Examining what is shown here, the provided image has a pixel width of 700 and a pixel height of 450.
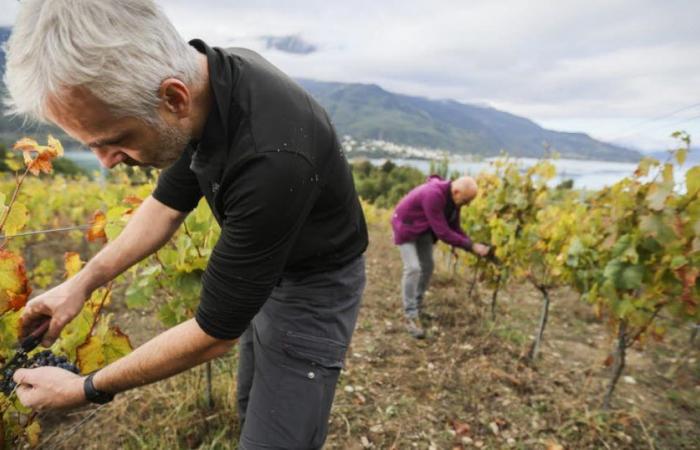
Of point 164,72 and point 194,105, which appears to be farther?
point 194,105

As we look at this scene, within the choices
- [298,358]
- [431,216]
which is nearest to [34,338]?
[298,358]

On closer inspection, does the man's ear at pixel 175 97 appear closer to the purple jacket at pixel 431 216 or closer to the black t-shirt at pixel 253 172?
the black t-shirt at pixel 253 172

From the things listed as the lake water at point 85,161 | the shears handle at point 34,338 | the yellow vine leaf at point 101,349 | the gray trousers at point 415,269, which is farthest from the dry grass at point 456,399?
the lake water at point 85,161

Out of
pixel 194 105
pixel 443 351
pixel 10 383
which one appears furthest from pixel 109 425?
pixel 443 351

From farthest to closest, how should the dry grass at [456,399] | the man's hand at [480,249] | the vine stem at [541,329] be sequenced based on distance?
the man's hand at [480,249] < the vine stem at [541,329] < the dry grass at [456,399]

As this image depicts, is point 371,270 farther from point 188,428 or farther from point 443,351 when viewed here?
point 188,428

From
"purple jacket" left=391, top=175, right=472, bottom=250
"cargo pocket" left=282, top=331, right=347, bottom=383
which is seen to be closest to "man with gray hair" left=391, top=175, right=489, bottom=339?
"purple jacket" left=391, top=175, right=472, bottom=250

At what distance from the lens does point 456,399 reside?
133 inches

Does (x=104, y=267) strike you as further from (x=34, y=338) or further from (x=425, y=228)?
(x=425, y=228)

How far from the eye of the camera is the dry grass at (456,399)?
2600mm

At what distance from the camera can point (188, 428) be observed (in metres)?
2.55

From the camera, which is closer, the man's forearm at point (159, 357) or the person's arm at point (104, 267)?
the man's forearm at point (159, 357)

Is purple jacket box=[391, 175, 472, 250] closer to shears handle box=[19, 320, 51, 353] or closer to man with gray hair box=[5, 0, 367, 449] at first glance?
man with gray hair box=[5, 0, 367, 449]

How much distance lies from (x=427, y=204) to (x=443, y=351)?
1565 millimetres
